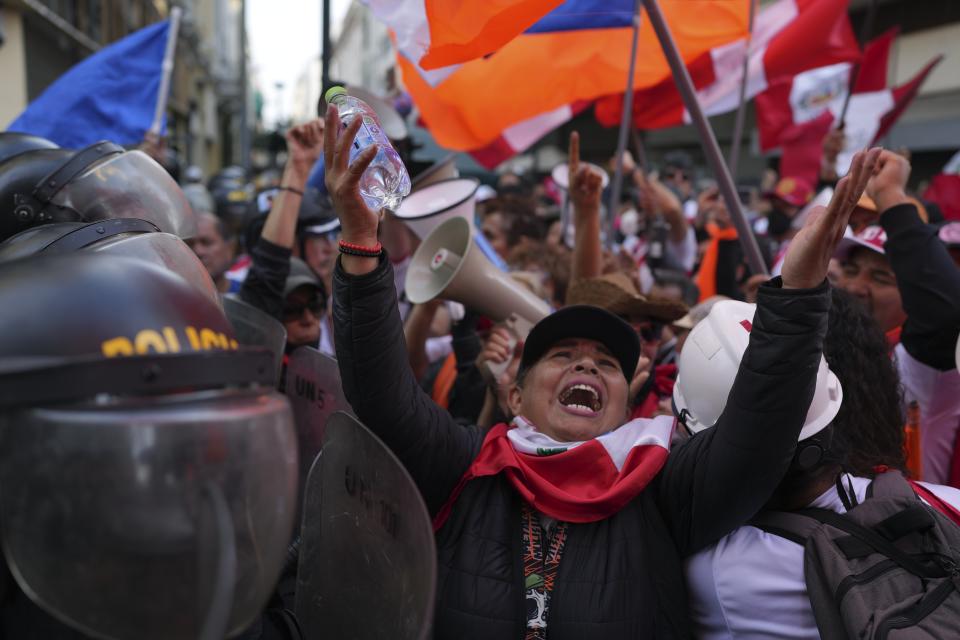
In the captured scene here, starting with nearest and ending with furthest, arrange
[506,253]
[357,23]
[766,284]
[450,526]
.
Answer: [766,284] → [450,526] → [506,253] → [357,23]

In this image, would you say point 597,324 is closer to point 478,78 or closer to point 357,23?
point 478,78

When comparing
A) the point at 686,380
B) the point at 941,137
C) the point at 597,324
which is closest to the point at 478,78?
the point at 597,324

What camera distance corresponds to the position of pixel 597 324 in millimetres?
2459

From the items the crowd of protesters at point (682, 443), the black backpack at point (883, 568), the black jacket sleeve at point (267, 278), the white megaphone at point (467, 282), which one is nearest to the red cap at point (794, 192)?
the crowd of protesters at point (682, 443)

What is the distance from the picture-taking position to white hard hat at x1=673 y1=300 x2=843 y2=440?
1.99 meters

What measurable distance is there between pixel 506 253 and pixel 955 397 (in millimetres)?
3588

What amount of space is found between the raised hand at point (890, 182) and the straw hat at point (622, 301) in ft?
2.83

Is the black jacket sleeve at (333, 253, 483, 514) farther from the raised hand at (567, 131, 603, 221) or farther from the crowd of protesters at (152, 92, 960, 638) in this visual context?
the raised hand at (567, 131, 603, 221)

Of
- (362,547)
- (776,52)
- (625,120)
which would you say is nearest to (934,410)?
(362,547)

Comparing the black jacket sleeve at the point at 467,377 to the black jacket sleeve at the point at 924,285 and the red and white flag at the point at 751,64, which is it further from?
the red and white flag at the point at 751,64

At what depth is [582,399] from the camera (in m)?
2.44

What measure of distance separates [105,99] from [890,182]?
446cm

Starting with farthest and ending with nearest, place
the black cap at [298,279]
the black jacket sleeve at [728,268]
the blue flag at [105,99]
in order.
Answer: the black jacket sleeve at [728,268] < the blue flag at [105,99] < the black cap at [298,279]

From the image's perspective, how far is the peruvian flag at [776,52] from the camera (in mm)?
5184
